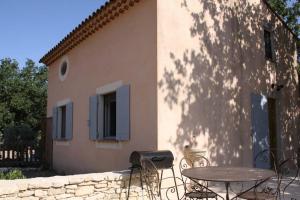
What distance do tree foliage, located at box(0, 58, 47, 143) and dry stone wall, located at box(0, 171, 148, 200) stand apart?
2143 centimetres

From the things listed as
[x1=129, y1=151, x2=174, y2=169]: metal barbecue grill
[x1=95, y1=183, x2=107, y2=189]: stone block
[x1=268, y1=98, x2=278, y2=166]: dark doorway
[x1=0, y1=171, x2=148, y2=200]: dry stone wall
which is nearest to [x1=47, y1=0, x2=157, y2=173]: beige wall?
[x1=129, y1=151, x2=174, y2=169]: metal barbecue grill

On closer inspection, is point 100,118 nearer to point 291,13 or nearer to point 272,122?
point 272,122

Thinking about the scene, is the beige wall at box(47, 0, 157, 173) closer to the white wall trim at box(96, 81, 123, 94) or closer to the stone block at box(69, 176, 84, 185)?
the white wall trim at box(96, 81, 123, 94)

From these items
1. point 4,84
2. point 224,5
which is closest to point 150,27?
point 224,5

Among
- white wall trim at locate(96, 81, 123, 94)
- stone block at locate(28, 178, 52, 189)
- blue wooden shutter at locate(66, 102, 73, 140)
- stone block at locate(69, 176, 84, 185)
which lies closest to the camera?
stone block at locate(28, 178, 52, 189)

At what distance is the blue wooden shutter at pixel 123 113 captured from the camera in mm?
7434

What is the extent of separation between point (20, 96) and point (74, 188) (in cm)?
2415

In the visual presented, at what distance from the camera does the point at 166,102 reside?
6.82 meters

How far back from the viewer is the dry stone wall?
495 cm

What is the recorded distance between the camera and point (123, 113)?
7590mm

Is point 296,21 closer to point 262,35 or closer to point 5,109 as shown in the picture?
point 262,35

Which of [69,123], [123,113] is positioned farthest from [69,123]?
[123,113]

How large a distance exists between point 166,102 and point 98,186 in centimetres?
229

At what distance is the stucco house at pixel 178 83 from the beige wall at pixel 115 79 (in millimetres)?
26
